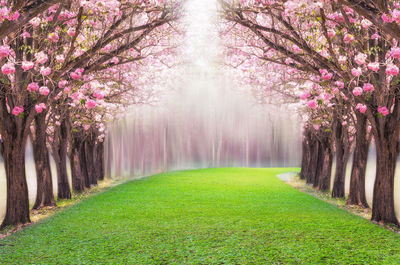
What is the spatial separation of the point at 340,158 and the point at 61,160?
1184 centimetres

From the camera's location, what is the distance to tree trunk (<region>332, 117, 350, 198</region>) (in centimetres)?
1758

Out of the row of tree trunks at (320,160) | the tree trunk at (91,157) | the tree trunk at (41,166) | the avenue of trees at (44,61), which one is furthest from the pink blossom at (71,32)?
the row of tree trunks at (320,160)

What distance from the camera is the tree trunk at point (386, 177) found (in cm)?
1102

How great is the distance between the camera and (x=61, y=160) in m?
17.4

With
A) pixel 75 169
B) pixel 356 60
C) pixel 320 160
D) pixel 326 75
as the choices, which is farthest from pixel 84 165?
pixel 356 60

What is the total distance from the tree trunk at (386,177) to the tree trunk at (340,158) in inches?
248

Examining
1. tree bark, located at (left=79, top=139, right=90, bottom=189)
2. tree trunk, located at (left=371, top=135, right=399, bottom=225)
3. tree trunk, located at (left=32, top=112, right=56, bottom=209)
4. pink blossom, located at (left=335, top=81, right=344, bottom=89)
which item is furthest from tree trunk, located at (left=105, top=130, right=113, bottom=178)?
tree trunk, located at (left=371, top=135, right=399, bottom=225)

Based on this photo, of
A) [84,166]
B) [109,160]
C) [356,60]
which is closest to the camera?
[356,60]

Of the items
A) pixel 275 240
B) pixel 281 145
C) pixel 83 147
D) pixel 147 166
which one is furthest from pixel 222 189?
pixel 281 145

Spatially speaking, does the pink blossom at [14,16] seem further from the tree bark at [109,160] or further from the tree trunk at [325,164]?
the tree bark at [109,160]

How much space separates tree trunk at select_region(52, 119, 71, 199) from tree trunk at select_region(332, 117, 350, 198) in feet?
36.8

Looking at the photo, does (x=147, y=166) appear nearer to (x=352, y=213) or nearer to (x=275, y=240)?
(x=352, y=213)

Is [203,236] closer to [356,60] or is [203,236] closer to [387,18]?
[356,60]

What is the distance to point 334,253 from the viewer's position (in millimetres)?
8031
